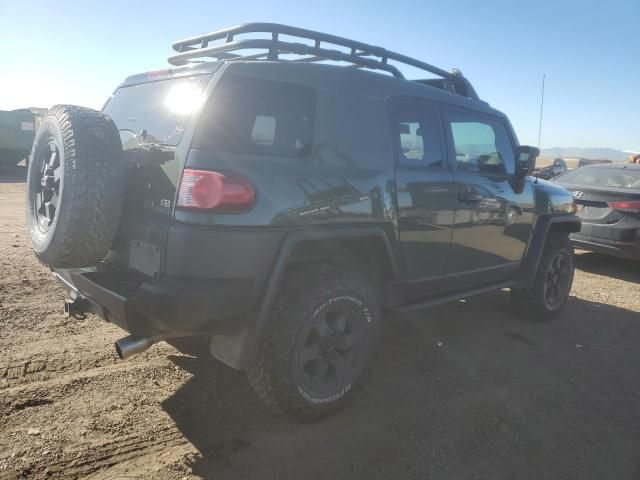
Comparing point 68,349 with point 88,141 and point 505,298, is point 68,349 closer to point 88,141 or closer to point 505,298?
point 88,141

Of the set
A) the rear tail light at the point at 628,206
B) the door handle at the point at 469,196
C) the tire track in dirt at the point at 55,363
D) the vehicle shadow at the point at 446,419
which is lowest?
the vehicle shadow at the point at 446,419

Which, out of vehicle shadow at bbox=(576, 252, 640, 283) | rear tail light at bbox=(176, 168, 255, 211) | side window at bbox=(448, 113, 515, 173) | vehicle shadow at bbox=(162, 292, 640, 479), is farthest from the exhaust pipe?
vehicle shadow at bbox=(576, 252, 640, 283)

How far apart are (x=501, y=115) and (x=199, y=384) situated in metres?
3.43

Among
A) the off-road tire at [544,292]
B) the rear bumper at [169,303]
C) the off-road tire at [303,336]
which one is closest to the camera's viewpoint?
the rear bumper at [169,303]

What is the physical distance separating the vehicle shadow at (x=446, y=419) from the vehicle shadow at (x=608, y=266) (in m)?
3.19

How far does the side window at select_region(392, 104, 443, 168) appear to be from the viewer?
10.6 ft

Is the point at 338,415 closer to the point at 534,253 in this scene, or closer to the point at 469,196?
the point at 469,196

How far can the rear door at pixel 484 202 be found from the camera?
3684 mm

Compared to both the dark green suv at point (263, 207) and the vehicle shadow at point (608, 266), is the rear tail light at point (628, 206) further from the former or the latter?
the dark green suv at point (263, 207)

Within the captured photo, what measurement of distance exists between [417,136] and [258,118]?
1312 mm

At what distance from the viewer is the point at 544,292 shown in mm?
4785

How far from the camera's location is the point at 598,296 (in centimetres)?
598

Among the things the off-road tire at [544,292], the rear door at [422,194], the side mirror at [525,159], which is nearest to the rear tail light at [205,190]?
the rear door at [422,194]

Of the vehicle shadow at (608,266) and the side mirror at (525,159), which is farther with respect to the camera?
the vehicle shadow at (608,266)
